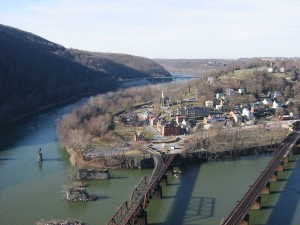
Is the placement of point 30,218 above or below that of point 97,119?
below

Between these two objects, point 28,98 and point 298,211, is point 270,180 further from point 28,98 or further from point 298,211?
point 28,98

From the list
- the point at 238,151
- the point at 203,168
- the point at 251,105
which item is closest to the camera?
the point at 203,168

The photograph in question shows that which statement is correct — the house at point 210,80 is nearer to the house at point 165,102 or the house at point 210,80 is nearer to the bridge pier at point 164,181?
the house at point 165,102

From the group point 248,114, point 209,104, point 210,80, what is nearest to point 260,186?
point 248,114

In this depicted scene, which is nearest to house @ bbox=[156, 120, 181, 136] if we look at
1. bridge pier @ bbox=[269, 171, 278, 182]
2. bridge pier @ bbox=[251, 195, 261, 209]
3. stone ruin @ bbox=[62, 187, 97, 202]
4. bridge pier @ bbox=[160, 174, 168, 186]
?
bridge pier @ bbox=[160, 174, 168, 186]

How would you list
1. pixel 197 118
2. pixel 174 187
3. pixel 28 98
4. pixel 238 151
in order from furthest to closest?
pixel 28 98
pixel 197 118
pixel 238 151
pixel 174 187

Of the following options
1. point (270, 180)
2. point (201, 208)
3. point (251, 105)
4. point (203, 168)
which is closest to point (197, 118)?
point (251, 105)

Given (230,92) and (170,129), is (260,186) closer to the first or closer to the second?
(170,129)

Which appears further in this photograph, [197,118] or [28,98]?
[28,98]
